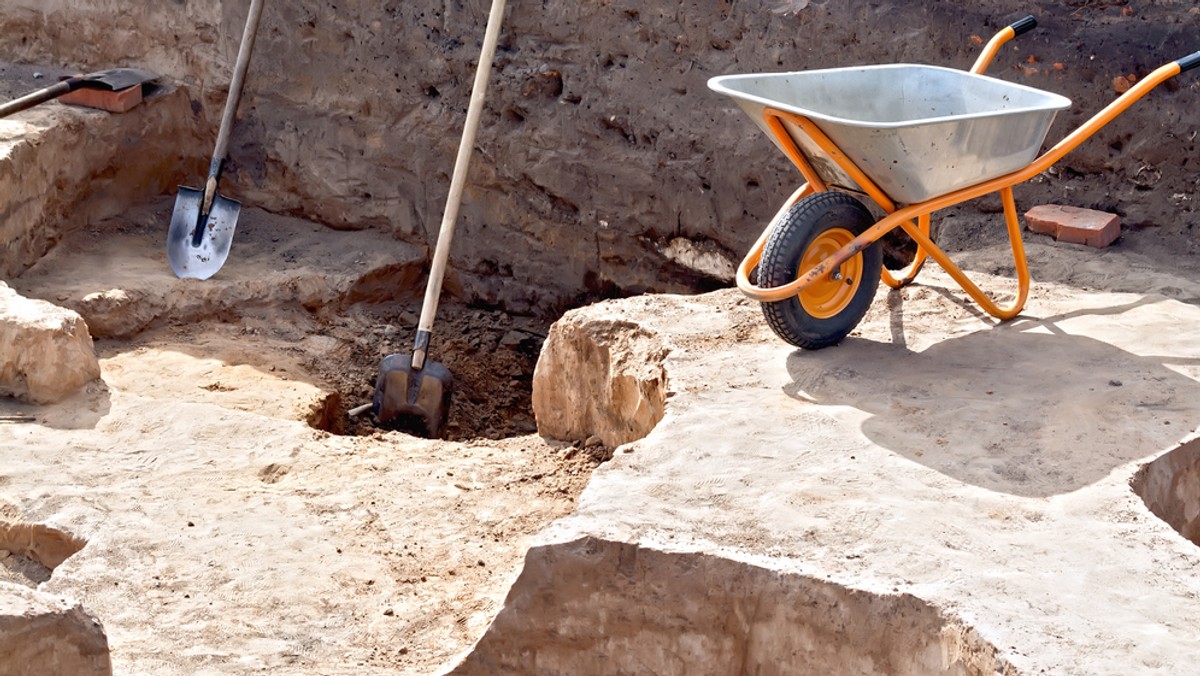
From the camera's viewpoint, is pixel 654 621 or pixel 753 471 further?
pixel 753 471

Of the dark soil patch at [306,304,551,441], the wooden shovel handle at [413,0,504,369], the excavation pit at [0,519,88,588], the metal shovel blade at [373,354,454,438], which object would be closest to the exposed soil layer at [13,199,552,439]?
the dark soil patch at [306,304,551,441]

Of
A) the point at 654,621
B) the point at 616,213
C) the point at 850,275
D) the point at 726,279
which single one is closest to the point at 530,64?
the point at 616,213

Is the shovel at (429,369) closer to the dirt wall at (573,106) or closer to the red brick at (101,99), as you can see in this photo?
the dirt wall at (573,106)

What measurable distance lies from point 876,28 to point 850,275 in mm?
1690

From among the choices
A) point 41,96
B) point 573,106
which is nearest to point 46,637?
point 573,106

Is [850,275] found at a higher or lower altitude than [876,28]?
lower

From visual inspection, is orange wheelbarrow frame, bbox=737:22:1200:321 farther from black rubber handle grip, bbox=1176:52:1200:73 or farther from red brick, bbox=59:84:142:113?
red brick, bbox=59:84:142:113

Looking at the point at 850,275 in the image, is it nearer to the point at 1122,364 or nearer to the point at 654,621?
the point at 1122,364

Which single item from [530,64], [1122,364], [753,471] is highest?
[530,64]

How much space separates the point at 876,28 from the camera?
18.4 ft

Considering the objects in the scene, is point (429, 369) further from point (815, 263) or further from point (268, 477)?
point (815, 263)

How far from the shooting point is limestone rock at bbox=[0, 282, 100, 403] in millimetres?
5016

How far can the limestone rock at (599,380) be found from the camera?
4535 millimetres

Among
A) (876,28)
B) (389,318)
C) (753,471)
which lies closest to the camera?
(753,471)
